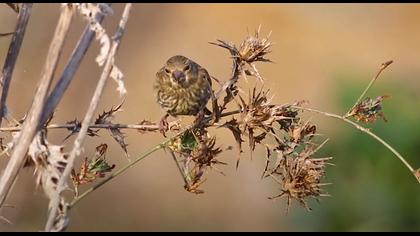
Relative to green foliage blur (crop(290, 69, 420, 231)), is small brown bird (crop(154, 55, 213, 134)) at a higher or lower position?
lower

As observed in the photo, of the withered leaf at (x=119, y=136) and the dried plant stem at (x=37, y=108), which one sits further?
the withered leaf at (x=119, y=136)

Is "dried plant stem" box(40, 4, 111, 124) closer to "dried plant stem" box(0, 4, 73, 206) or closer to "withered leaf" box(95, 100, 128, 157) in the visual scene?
"dried plant stem" box(0, 4, 73, 206)

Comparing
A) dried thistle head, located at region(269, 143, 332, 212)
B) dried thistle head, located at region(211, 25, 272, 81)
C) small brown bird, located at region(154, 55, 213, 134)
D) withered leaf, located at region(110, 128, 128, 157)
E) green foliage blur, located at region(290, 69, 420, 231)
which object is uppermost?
green foliage blur, located at region(290, 69, 420, 231)

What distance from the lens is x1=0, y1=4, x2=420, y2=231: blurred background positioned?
5.98m

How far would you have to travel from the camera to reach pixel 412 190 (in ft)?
19.7

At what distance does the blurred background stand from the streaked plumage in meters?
0.31

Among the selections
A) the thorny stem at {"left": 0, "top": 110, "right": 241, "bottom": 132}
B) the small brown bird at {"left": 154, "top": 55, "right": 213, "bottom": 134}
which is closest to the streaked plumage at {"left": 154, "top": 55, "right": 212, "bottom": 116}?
the small brown bird at {"left": 154, "top": 55, "right": 213, "bottom": 134}

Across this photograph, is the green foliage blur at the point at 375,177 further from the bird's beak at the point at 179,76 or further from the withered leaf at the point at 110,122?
the withered leaf at the point at 110,122

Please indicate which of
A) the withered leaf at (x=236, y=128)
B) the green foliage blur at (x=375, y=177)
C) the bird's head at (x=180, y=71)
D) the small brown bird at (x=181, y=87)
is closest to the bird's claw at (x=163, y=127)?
the withered leaf at (x=236, y=128)

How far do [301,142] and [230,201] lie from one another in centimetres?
770

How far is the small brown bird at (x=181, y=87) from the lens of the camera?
2197mm

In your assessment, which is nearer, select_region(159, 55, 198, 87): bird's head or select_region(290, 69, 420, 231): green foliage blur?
select_region(159, 55, 198, 87): bird's head

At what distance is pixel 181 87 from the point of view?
2.33 m

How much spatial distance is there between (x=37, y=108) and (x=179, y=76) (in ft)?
3.96
